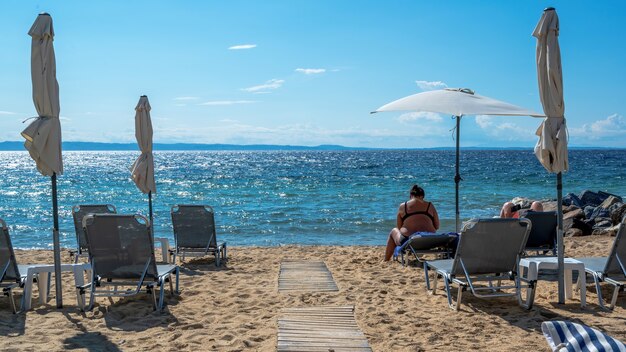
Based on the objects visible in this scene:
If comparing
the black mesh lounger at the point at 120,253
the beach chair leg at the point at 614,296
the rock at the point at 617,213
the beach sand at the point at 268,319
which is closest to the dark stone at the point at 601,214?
the rock at the point at 617,213

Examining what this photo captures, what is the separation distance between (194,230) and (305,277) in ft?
7.36

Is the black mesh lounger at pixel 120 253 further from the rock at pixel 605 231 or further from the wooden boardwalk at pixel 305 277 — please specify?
the rock at pixel 605 231

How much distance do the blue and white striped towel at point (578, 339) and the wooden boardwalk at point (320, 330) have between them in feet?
5.55

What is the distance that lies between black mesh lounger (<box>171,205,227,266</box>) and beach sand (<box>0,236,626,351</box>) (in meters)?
1.35

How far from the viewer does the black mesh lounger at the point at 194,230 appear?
8656 millimetres

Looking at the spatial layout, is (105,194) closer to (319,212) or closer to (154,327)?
(319,212)

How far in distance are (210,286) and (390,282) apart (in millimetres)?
2095

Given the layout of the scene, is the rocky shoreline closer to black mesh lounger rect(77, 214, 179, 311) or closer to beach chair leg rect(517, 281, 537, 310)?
beach chair leg rect(517, 281, 537, 310)

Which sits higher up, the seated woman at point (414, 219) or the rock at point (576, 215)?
the seated woman at point (414, 219)

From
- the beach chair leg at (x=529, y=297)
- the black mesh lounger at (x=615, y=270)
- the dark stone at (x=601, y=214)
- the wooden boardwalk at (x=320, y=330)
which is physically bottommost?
the dark stone at (x=601, y=214)

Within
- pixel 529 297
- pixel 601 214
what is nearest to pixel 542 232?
pixel 529 297

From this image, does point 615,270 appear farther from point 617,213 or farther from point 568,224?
point 617,213

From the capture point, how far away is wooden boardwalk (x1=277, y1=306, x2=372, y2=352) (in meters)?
4.38

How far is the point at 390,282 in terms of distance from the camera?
692 cm
